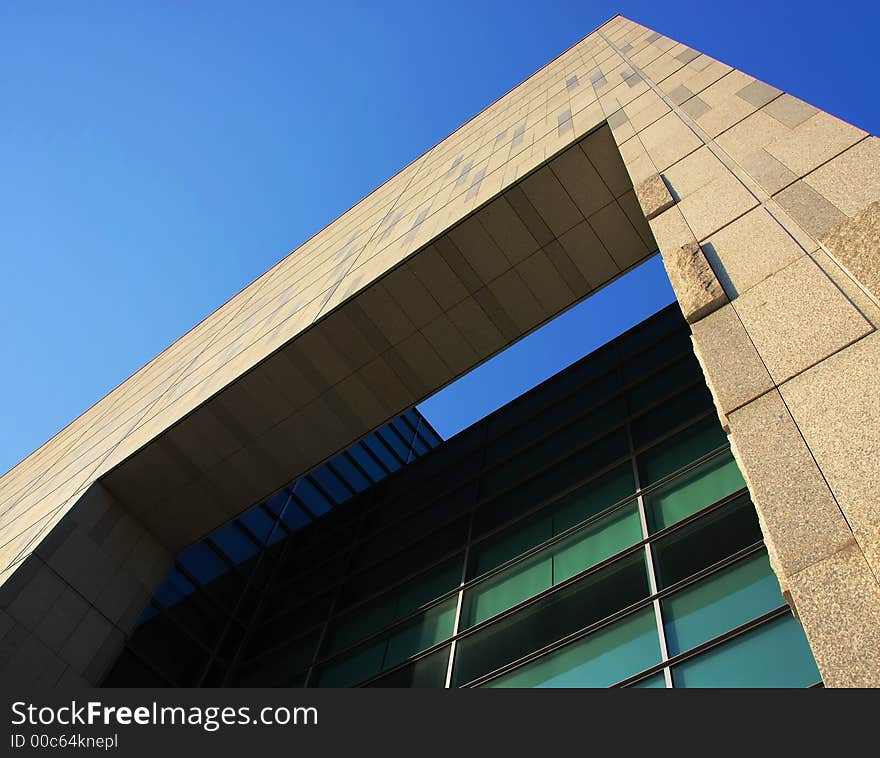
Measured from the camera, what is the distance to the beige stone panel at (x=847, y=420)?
439 cm

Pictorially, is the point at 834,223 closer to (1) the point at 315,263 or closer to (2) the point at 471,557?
(2) the point at 471,557

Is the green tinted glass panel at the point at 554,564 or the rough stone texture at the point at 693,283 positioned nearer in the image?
the rough stone texture at the point at 693,283

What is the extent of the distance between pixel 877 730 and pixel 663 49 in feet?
49.6

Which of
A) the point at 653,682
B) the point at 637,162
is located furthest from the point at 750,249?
the point at 653,682

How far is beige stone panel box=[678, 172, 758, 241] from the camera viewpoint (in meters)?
7.52

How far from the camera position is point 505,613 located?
11.3m

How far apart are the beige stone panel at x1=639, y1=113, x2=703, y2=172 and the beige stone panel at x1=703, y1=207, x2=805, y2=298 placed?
2.51m

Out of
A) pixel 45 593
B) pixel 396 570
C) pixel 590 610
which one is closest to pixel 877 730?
pixel 590 610

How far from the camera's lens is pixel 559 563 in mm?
11664

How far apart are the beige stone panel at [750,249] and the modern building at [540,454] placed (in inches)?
1.2

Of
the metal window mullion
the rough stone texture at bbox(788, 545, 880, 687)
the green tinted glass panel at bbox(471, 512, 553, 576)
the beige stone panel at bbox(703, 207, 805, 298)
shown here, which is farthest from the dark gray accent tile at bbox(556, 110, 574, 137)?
the rough stone texture at bbox(788, 545, 880, 687)

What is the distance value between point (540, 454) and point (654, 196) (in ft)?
24.5

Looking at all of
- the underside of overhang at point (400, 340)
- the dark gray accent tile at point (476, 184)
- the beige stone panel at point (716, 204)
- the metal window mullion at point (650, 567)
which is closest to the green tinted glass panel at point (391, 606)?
the underside of overhang at point (400, 340)

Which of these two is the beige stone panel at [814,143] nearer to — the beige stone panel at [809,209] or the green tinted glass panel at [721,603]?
the beige stone panel at [809,209]
